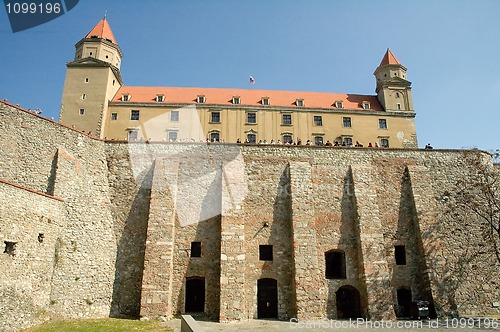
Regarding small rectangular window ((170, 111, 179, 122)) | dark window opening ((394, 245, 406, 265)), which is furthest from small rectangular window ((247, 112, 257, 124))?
dark window opening ((394, 245, 406, 265))

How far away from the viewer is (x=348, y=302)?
20.0 metres

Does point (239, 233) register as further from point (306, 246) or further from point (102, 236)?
point (102, 236)

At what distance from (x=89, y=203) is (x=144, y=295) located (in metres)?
5.65

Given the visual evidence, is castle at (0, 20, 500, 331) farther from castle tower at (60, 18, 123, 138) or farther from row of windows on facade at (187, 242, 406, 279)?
castle tower at (60, 18, 123, 138)

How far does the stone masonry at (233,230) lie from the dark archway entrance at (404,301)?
153 mm

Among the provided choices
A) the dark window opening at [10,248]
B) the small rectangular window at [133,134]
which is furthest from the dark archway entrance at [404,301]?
the small rectangular window at [133,134]

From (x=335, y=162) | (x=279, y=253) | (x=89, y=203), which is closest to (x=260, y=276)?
(x=279, y=253)

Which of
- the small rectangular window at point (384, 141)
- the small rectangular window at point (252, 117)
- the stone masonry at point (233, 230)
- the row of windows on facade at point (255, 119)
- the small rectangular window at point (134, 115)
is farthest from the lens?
the small rectangular window at point (252, 117)

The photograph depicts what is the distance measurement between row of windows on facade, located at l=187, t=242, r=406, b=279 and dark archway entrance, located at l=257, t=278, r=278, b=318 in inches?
48.7

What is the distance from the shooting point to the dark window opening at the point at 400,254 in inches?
810

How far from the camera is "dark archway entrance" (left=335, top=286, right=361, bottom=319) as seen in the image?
64.1 feet

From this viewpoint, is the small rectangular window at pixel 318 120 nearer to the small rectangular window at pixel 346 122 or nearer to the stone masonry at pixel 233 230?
the small rectangular window at pixel 346 122

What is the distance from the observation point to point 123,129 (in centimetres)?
3659

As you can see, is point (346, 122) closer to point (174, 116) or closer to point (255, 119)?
point (255, 119)
